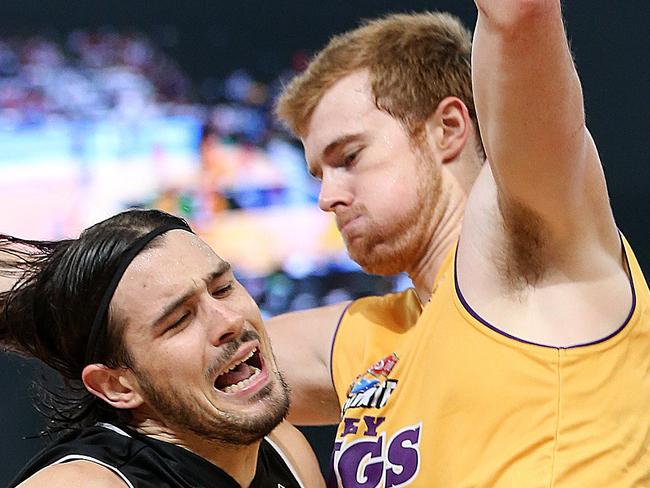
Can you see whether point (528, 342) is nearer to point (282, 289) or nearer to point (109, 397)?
point (109, 397)

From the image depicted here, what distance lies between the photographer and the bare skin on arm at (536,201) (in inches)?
45.8

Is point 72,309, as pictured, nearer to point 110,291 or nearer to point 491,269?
point 110,291

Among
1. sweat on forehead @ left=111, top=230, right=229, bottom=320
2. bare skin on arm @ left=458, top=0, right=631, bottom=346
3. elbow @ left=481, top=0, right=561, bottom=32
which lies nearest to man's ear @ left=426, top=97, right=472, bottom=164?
bare skin on arm @ left=458, top=0, right=631, bottom=346

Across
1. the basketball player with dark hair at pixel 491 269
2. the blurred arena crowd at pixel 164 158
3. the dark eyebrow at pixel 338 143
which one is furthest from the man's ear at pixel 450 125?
the blurred arena crowd at pixel 164 158

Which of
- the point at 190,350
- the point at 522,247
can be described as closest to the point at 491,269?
the point at 522,247

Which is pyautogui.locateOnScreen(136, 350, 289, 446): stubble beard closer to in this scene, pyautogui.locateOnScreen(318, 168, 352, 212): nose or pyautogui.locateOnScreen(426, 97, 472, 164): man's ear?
pyautogui.locateOnScreen(318, 168, 352, 212): nose

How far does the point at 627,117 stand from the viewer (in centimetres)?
297

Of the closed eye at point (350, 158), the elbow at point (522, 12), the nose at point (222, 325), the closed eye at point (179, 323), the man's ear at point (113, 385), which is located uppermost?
the elbow at point (522, 12)

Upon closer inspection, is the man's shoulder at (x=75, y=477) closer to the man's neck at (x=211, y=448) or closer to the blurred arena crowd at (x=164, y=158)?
the man's neck at (x=211, y=448)

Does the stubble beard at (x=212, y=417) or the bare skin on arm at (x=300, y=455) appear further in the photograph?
the bare skin on arm at (x=300, y=455)

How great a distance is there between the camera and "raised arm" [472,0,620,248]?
1149mm

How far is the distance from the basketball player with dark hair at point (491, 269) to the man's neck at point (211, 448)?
0.48ft

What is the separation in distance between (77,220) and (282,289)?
633mm

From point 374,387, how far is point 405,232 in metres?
0.27
